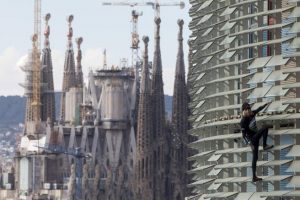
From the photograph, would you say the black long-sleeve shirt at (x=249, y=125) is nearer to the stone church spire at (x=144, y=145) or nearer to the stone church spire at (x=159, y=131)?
the stone church spire at (x=144, y=145)

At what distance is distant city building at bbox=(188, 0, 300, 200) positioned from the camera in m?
41.5

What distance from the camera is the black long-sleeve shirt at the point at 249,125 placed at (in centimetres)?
3997

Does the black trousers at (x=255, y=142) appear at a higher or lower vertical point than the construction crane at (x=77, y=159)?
higher

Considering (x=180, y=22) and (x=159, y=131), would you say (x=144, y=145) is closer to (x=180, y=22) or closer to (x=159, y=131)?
(x=159, y=131)

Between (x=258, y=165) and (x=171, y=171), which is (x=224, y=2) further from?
(x=171, y=171)

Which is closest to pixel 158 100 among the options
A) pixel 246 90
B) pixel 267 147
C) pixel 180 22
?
pixel 180 22

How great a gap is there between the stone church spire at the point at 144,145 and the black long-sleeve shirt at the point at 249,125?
146 meters

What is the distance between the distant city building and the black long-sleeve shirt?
38.6 inches

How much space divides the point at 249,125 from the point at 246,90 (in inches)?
147

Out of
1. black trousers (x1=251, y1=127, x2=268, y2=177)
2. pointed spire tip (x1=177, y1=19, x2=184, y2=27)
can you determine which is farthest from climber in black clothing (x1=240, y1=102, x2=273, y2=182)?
pointed spire tip (x1=177, y1=19, x2=184, y2=27)

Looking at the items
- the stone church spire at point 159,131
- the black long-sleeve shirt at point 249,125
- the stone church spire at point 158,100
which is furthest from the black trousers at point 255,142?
the stone church spire at point 158,100

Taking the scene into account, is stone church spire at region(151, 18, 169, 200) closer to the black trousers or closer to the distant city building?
the distant city building

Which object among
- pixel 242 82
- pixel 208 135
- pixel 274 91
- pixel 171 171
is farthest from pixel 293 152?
pixel 171 171

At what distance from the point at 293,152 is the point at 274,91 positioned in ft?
5.64
